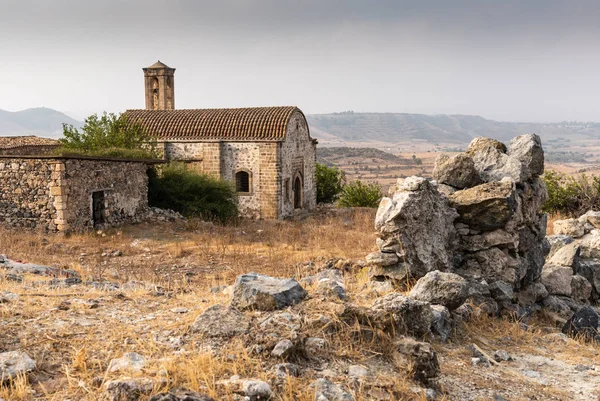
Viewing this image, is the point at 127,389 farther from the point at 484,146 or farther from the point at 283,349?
the point at 484,146

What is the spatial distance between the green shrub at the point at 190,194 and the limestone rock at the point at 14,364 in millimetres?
16357

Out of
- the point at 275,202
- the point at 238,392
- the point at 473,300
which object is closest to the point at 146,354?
the point at 238,392

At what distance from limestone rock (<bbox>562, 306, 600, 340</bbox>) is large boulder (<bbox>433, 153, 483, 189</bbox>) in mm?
3153

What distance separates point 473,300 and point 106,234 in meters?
11.9

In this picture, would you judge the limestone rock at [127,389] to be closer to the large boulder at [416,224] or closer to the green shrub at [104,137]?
the large boulder at [416,224]

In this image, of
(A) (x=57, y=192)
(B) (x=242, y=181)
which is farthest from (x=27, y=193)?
(B) (x=242, y=181)

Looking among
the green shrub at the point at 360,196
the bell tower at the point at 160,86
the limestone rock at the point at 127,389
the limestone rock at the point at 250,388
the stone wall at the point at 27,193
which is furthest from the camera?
the bell tower at the point at 160,86

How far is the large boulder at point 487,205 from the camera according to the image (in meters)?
9.63

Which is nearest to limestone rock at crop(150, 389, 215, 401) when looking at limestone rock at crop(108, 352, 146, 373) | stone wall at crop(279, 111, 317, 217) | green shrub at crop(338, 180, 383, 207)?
limestone rock at crop(108, 352, 146, 373)

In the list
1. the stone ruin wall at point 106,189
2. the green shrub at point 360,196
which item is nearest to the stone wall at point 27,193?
the stone ruin wall at point 106,189

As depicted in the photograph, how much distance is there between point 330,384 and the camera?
4750mm

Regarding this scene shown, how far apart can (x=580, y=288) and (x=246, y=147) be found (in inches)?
713

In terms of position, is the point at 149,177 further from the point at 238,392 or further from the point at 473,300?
the point at 238,392

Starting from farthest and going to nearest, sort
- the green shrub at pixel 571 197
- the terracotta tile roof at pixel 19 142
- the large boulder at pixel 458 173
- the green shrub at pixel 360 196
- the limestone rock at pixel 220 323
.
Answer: the green shrub at pixel 360 196, the terracotta tile roof at pixel 19 142, the green shrub at pixel 571 197, the large boulder at pixel 458 173, the limestone rock at pixel 220 323
